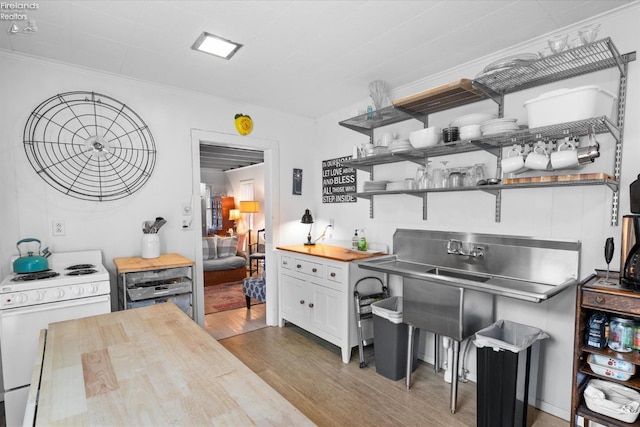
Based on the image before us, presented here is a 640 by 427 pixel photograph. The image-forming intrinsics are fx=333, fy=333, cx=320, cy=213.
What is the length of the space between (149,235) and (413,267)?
2260 mm

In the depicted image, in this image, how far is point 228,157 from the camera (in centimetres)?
637

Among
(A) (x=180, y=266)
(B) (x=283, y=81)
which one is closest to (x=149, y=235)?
(A) (x=180, y=266)

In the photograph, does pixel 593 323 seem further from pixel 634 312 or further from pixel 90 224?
pixel 90 224

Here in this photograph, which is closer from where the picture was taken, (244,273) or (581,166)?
(581,166)

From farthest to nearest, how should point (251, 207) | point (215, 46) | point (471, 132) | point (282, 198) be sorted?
point (251, 207)
point (282, 198)
point (215, 46)
point (471, 132)

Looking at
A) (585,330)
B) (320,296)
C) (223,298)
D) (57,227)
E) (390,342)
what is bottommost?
(223,298)

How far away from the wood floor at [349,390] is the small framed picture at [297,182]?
5.55ft

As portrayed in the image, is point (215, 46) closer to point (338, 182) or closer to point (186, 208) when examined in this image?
point (186, 208)

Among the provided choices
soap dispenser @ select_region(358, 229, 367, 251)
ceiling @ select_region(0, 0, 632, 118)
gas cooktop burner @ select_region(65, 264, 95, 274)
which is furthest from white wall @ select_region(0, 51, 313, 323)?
soap dispenser @ select_region(358, 229, 367, 251)

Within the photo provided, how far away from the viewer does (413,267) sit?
2793 millimetres

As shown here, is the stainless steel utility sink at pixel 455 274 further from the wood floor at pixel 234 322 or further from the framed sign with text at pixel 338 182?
the wood floor at pixel 234 322

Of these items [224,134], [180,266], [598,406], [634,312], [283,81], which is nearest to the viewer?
[634,312]

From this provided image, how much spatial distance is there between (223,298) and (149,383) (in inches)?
164

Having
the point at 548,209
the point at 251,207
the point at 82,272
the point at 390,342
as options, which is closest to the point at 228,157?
the point at 251,207
